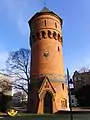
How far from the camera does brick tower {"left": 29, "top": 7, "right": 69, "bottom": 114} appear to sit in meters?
31.9

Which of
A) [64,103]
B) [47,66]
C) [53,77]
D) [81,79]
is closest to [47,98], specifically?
[64,103]

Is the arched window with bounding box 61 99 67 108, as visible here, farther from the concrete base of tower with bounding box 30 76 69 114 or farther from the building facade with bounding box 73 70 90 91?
the building facade with bounding box 73 70 90 91

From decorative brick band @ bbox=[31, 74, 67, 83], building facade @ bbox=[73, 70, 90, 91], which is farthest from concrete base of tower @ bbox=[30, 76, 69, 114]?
building facade @ bbox=[73, 70, 90, 91]

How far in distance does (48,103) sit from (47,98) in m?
0.73

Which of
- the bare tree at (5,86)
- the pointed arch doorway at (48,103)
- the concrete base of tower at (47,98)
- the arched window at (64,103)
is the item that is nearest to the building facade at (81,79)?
the bare tree at (5,86)

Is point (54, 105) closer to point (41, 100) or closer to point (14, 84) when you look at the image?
point (41, 100)

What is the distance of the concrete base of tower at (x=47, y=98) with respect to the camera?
103 ft

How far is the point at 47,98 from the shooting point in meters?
32.2

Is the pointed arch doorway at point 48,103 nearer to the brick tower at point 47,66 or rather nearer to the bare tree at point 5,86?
the brick tower at point 47,66

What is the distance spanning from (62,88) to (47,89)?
2.51 m

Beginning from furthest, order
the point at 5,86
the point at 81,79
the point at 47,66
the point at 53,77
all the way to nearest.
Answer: the point at 81,79 < the point at 5,86 < the point at 47,66 < the point at 53,77

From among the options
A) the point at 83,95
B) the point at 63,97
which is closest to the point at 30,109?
the point at 63,97

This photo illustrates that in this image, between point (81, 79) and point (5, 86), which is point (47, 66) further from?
point (81, 79)

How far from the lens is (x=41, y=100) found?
31.6 m
